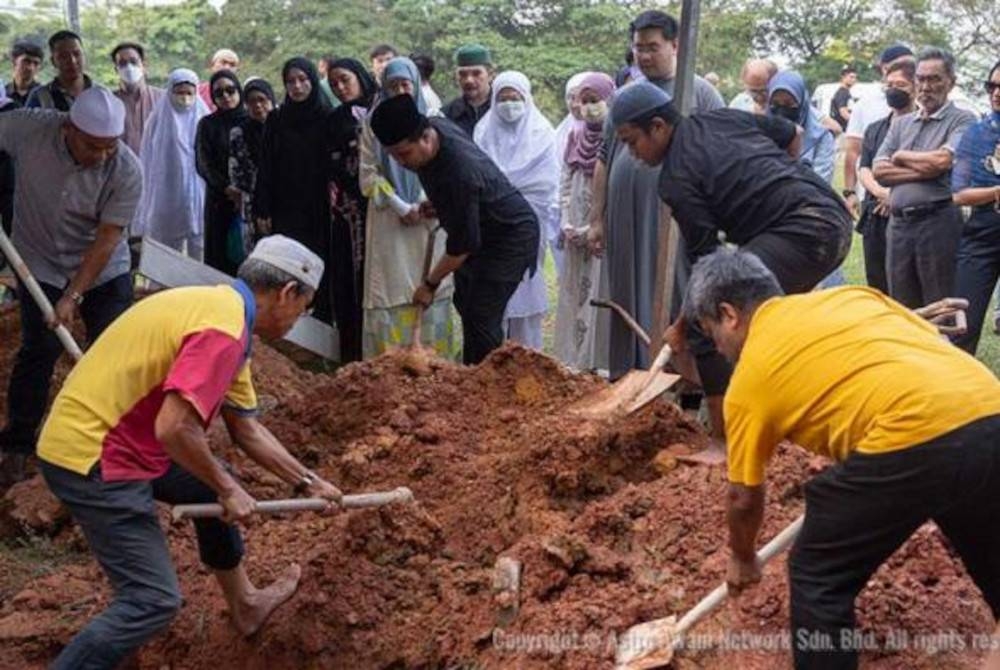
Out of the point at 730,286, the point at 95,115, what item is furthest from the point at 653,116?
the point at 95,115

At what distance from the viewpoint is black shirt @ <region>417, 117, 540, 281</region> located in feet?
19.0

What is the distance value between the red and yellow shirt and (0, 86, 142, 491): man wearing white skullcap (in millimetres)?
2105

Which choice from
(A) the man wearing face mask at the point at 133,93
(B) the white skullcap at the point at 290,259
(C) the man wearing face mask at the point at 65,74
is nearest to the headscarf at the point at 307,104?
(C) the man wearing face mask at the point at 65,74

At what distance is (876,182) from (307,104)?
3.57 metres

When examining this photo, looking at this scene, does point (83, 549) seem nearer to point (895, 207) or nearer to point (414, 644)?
point (414, 644)

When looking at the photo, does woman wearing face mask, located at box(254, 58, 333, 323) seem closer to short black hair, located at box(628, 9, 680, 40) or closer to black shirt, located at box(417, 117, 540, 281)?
black shirt, located at box(417, 117, 540, 281)

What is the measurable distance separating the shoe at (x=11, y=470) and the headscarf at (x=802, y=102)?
15.6 ft

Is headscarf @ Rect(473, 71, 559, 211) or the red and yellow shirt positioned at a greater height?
the red and yellow shirt

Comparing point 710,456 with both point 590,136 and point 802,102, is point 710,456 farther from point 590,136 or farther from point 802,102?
point 802,102

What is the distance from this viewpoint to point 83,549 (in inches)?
196

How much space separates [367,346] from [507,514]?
3.05 meters

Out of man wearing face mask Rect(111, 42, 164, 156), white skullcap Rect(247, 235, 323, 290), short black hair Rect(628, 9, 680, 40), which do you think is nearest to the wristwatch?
white skullcap Rect(247, 235, 323, 290)

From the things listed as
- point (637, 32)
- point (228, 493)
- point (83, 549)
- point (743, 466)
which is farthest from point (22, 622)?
point (637, 32)

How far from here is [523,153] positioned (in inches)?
303
